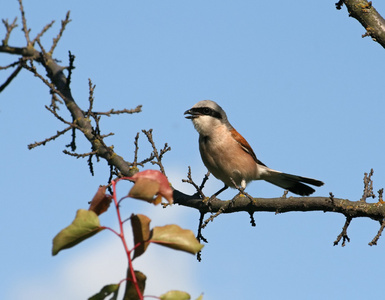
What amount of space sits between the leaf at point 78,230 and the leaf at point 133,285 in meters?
0.18

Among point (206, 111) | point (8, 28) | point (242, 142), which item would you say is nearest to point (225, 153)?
point (242, 142)

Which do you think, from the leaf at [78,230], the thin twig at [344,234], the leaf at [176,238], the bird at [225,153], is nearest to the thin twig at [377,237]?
the thin twig at [344,234]

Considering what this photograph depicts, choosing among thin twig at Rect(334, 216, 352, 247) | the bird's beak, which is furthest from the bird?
thin twig at Rect(334, 216, 352, 247)

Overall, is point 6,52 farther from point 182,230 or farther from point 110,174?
point 182,230

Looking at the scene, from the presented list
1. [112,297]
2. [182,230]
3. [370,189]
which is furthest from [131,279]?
[370,189]

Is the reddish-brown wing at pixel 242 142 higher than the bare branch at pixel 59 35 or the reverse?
the reverse

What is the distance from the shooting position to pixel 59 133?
4164mm

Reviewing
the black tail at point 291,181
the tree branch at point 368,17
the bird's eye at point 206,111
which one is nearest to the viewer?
the tree branch at point 368,17

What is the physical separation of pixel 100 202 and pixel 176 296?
1.35 feet

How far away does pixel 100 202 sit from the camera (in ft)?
5.70

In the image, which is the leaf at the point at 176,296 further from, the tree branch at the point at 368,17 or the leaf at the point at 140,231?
the tree branch at the point at 368,17

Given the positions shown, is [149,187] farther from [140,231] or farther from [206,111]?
[206,111]

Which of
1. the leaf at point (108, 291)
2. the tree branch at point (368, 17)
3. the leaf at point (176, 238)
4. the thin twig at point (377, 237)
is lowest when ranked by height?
the thin twig at point (377, 237)

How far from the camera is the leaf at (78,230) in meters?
1.59
